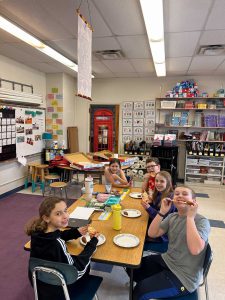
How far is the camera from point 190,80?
5891 millimetres

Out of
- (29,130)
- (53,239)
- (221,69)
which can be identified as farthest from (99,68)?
(53,239)

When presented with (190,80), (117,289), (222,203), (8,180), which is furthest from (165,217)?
(190,80)

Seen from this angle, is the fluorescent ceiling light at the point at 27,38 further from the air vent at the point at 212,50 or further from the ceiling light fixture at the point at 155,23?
the air vent at the point at 212,50

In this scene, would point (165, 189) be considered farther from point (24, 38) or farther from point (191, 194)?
point (24, 38)

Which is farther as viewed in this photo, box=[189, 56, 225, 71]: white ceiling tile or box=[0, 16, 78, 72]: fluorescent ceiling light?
box=[189, 56, 225, 71]: white ceiling tile

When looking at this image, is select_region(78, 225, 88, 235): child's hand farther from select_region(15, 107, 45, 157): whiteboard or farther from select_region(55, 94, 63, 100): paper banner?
select_region(55, 94, 63, 100): paper banner

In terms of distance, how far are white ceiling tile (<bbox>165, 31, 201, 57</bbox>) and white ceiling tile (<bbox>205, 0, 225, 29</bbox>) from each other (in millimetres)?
265

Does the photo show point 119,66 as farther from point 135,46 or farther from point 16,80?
point 16,80

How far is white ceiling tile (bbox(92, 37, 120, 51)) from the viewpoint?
11.2 feet

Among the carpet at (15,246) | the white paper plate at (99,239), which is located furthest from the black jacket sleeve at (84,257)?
the carpet at (15,246)

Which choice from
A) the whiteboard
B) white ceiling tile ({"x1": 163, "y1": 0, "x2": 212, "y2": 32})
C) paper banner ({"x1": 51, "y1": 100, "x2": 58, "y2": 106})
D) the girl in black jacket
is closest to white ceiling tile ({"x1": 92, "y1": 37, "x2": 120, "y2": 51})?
white ceiling tile ({"x1": 163, "y1": 0, "x2": 212, "y2": 32})

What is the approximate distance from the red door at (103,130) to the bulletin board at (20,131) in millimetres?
1571

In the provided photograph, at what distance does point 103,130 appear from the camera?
21.9 feet

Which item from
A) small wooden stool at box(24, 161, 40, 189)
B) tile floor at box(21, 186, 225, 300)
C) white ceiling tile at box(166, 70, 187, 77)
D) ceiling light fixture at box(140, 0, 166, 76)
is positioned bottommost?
tile floor at box(21, 186, 225, 300)
